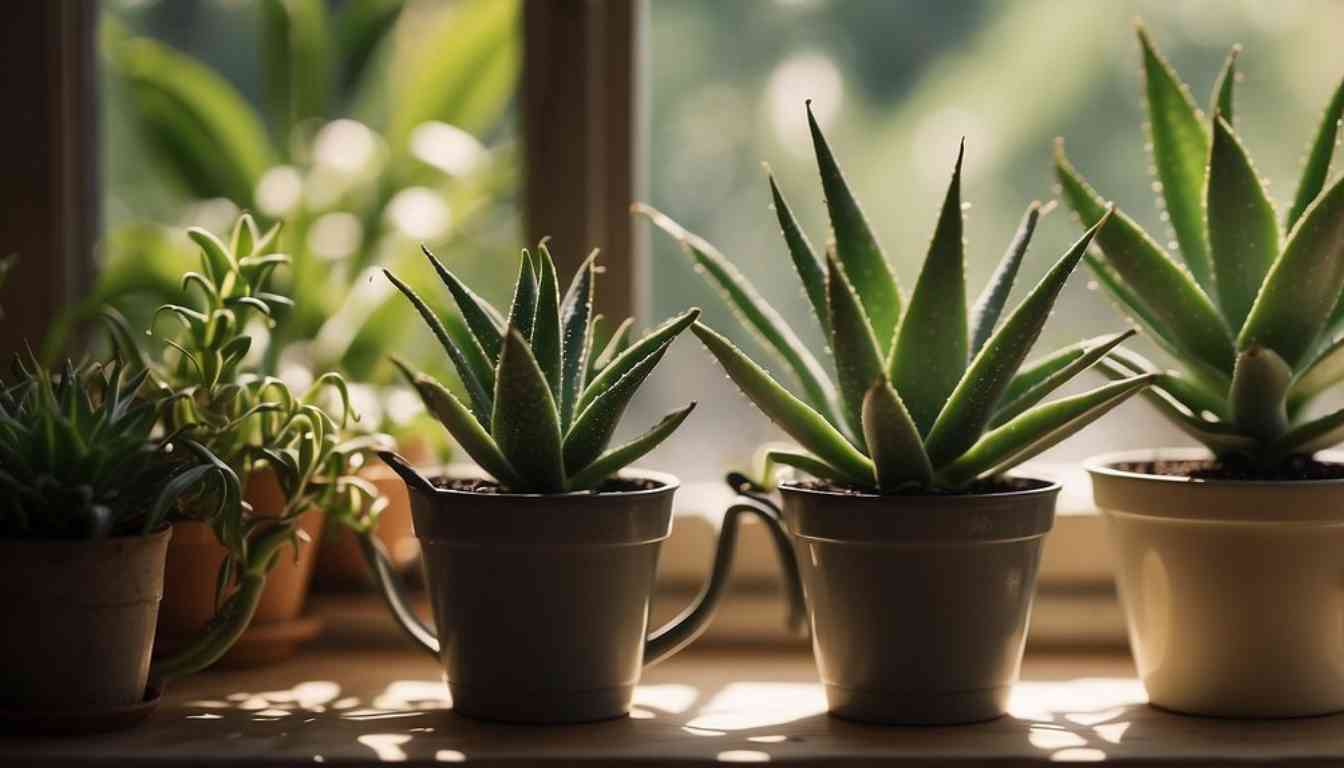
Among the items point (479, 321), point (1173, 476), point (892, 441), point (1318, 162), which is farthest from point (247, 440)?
point (1318, 162)

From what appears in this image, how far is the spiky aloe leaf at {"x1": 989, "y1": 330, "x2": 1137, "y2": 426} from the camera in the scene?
28.2 inches

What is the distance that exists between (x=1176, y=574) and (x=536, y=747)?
0.38 m

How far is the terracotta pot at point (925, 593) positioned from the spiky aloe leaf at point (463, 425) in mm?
163

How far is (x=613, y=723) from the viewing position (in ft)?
2.47

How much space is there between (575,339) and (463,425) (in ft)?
0.30

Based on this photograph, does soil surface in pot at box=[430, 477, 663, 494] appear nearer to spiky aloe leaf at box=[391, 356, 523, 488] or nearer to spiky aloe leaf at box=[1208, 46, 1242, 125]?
spiky aloe leaf at box=[391, 356, 523, 488]

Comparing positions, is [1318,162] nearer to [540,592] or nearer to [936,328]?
[936,328]

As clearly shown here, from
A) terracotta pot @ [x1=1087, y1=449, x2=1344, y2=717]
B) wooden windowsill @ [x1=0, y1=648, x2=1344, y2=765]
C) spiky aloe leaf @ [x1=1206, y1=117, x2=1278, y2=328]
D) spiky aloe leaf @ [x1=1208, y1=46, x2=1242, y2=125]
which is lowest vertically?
wooden windowsill @ [x1=0, y1=648, x2=1344, y2=765]

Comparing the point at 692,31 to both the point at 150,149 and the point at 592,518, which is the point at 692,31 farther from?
the point at 150,149

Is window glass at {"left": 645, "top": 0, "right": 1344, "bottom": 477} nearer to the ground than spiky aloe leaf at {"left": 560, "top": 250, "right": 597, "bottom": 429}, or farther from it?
farther from it

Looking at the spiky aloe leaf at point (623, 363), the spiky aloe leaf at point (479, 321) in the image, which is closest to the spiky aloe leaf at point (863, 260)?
the spiky aloe leaf at point (623, 363)

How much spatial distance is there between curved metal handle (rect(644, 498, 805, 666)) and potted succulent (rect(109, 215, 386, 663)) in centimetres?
20

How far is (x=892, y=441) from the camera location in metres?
0.71

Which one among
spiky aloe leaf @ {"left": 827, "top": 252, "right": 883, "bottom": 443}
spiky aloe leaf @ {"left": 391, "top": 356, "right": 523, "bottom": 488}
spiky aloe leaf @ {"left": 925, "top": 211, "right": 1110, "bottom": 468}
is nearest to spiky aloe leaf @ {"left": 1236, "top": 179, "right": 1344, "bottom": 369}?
spiky aloe leaf @ {"left": 925, "top": 211, "right": 1110, "bottom": 468}
